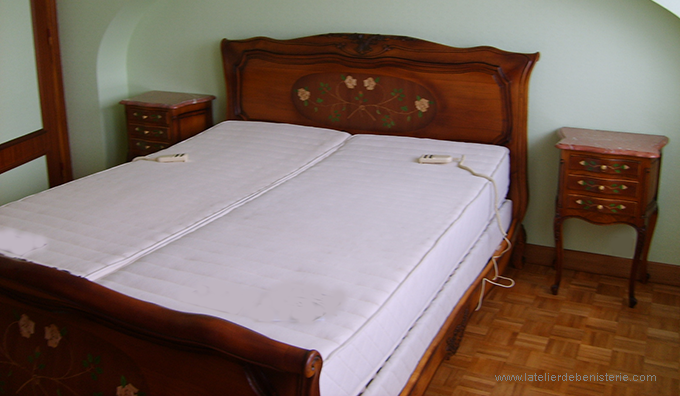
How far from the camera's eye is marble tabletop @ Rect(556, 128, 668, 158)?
7.96 feet

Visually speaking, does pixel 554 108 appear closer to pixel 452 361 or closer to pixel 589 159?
pixel 589 159

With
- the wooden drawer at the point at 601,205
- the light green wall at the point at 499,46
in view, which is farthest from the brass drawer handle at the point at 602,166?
the light green wall at the point at 499,46

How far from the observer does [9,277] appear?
148cm

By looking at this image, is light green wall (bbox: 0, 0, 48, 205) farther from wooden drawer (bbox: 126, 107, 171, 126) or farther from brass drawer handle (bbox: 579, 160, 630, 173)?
brass drawer handle (bbox: 579, 160, 630, 173)

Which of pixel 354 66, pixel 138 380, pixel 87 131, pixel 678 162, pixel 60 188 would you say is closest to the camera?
pixel 138 380

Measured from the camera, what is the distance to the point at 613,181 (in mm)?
2477

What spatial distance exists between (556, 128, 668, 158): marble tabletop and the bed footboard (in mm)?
1713

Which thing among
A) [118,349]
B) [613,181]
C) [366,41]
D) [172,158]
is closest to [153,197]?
[172,158]

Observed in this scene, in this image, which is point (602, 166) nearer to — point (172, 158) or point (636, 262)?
point (636, 262)

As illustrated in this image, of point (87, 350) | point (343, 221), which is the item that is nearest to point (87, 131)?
point (343, 221)

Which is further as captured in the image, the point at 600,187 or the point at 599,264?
the point at 599,264

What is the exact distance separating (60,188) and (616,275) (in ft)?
7.97

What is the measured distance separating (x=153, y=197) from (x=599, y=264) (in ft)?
6.54

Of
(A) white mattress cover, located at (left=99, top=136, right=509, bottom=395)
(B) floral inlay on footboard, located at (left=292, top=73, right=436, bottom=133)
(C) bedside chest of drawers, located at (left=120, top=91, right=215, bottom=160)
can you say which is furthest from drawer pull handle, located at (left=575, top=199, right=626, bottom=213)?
(C) bedside chest of drawers, located at (left=120, top=91, right=215, bottom=160)
